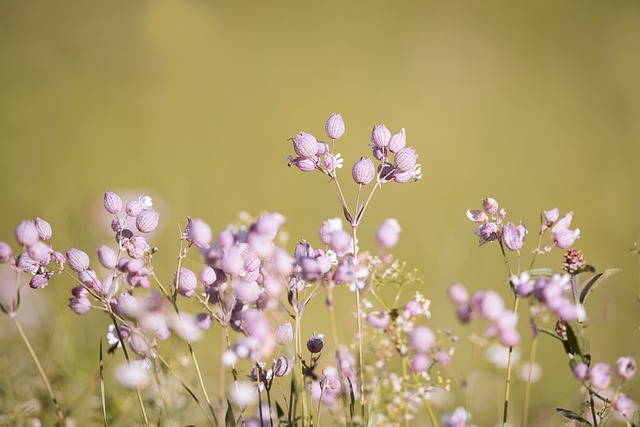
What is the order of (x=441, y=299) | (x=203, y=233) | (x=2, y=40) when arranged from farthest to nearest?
1. (x=2, y=40)
2. (x=441, y=299)
3. (x=203, y=233)

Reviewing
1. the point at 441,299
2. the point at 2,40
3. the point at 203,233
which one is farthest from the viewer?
the point at 2,40

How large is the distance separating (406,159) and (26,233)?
0.37m

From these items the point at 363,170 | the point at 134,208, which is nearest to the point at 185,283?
the point at 134,208

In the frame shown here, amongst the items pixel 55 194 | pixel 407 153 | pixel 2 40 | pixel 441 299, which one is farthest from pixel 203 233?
pixel 2 40

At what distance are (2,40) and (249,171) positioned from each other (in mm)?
963

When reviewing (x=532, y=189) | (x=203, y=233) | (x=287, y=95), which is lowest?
(x=203, y=233)

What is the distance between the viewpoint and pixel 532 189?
2.01m

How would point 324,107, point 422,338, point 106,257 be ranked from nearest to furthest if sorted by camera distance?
point 422,338 → point 106,257 → point 324,107

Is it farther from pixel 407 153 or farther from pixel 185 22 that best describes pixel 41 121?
pixel 407 153

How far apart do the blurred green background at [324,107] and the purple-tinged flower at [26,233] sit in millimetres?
1448

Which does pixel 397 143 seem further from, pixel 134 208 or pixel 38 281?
pixel 38 281

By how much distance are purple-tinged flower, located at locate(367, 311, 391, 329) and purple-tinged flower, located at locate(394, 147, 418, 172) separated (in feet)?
0.49

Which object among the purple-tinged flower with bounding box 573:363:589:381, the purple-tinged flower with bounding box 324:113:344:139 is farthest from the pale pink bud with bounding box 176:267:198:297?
the purple-tinged flower with bounding box 573:363:589:381

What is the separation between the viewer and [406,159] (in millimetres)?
576
